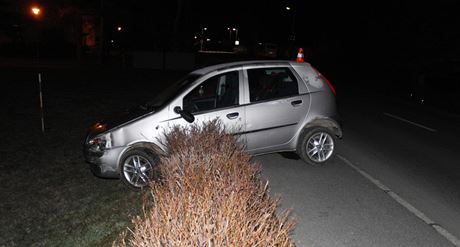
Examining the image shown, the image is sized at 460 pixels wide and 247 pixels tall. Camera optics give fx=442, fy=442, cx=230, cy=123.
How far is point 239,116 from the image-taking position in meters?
7.06

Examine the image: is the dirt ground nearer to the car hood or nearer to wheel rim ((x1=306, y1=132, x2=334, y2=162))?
the car hood

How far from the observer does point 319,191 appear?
6.57m

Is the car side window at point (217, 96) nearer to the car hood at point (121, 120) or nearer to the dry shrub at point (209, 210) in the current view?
the car hood at point (121, 120)

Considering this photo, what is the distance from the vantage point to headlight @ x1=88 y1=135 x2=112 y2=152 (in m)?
6.68

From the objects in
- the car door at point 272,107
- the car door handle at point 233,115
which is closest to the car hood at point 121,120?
the car door handle at point 233,115

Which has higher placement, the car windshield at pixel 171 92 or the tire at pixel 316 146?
the car windshield at pixel 171 92

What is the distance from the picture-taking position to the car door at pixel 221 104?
22.4 ft

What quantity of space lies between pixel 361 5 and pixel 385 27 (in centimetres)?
705

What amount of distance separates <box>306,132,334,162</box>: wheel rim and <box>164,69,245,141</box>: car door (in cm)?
143

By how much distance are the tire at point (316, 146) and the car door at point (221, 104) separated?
1.27 meters

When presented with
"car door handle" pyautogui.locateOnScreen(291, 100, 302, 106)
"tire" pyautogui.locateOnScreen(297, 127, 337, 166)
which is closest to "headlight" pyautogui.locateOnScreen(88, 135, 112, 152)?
"car door handle" pyautogui.locateOnScreen(291, 100, 302, 106)

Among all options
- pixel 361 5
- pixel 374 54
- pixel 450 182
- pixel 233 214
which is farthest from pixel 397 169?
pixel 361 5

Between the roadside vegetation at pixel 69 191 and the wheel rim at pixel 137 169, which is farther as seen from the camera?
the wheel rim at pixel 137 169

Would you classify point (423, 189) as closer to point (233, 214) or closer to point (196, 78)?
point (196, 78)
